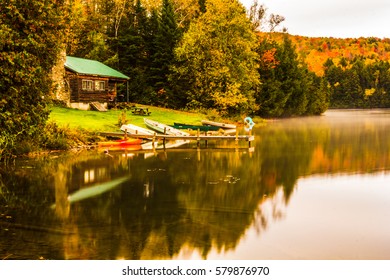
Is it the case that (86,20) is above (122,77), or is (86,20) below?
above

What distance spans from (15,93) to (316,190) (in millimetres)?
15169

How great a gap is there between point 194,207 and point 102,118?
3072 centimetres

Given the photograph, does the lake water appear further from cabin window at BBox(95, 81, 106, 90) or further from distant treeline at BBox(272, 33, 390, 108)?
distant treeline at BBox(272, 33, 390, 108)

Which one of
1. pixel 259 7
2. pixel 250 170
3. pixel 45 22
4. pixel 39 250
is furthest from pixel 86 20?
pixel 39 250

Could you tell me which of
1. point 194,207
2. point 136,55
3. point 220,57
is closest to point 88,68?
point 136,55

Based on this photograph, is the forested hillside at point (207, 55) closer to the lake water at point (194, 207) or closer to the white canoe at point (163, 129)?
the white canoe at point (163, 129)

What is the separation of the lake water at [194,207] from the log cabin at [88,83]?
79.1 ft

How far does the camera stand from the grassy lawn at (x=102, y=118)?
3903 centimetres

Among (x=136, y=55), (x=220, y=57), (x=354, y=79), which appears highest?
(x=136, y=55)

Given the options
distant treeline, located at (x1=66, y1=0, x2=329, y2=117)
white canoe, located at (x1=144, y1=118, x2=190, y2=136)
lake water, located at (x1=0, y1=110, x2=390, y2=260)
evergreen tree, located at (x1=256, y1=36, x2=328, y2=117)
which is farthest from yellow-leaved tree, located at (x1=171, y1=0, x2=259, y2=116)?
lake water, located at (x1=0, y1=110, x2=390, y2=260)

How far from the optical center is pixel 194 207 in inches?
656

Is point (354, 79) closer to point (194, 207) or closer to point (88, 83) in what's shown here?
point (88, 83)

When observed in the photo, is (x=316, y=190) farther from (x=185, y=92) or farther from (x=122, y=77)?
(x=185, y=92)

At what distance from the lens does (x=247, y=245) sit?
12266 millimetres
